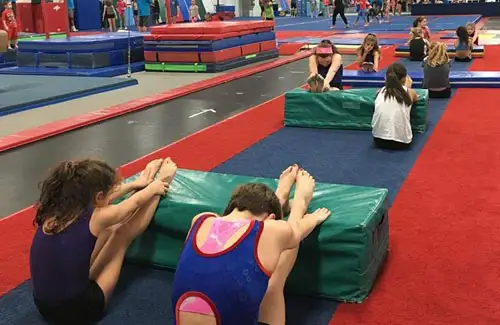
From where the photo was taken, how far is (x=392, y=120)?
227 inches

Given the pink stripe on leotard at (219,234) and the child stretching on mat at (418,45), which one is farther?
the child stretching on mat at (418,45)

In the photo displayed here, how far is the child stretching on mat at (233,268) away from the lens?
7.57 ft

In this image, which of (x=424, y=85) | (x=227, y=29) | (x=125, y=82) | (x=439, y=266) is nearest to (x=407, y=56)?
(x=227, y=29)

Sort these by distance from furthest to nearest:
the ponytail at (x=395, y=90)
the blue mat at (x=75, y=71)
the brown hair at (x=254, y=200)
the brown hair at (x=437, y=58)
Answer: the blue mat at (x=75, y=71)
the brown hair at (x=437, y=58)
the ponytail at (x=395, y=90)
the brown hair at (x=254, y=200)

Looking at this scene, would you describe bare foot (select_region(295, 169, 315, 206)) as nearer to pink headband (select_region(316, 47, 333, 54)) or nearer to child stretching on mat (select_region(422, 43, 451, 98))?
pink headband (select_region(316, 47, 333, 54))

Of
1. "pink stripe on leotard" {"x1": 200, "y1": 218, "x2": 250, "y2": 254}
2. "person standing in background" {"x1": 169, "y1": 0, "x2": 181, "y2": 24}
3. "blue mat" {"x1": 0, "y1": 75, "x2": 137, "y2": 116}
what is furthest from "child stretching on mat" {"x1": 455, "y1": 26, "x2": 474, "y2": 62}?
"person standing in background" {"x1": 169, "y1": 0, "x2": 181, "y2": 24}

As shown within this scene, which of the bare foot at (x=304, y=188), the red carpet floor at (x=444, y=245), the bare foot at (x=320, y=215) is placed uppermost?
the bare foot at (x=304, y=188)

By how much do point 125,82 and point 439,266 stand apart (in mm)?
8220

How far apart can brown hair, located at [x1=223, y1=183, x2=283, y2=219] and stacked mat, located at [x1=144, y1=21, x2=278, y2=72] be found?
979 cm

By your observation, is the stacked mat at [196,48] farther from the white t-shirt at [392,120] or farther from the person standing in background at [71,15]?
the person standing in background at [71,15]


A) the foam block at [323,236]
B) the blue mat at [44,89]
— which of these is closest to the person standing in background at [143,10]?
the blue mat at [44,89]

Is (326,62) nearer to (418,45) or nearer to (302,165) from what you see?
(302,165)

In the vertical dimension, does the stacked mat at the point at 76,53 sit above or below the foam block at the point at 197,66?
above

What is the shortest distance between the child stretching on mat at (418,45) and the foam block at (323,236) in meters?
9.61
